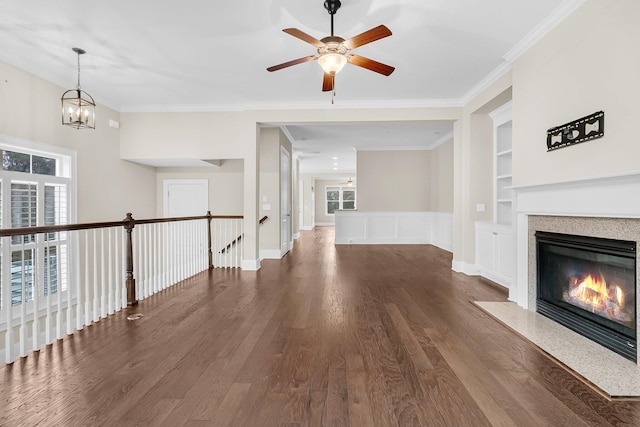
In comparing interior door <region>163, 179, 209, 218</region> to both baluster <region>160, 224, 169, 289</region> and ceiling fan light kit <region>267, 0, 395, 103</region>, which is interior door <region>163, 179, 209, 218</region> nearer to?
baluster <region>160, 224, 169, 289</region>

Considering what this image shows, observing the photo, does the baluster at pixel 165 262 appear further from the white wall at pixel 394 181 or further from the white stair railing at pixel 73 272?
the white wall at pixel 394 181

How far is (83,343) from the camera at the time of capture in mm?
2531

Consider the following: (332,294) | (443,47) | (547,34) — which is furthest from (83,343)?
(547,34)

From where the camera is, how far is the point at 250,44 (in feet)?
11.1

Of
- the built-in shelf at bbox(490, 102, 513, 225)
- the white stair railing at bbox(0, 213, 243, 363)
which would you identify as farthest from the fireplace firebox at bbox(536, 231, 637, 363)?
the white stair railing at bbox(0, 213, 243, 363)

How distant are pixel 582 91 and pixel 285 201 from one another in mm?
5762

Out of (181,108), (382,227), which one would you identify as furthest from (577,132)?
(382,227)

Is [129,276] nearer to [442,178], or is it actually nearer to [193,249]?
[193,249]

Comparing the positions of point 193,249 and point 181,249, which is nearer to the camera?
point 181,249

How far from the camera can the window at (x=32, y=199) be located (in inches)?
147

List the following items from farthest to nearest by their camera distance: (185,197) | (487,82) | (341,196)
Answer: (341,196) < (185,197) < (487,82)

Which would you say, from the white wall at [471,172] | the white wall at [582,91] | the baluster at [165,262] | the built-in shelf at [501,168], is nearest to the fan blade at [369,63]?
the white wall at [582,91]

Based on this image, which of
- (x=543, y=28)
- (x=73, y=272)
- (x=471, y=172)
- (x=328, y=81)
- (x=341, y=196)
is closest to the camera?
(x=543, y=28)

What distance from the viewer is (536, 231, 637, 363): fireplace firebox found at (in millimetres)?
2232
